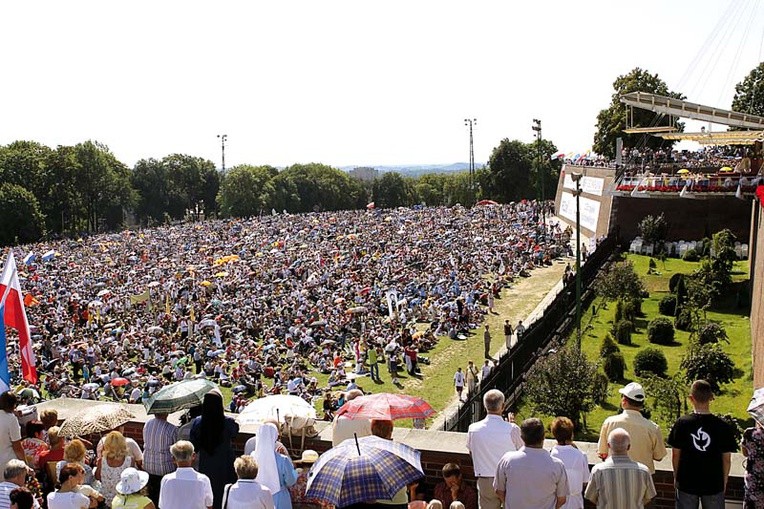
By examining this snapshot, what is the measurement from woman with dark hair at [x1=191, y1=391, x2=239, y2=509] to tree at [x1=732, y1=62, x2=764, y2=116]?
51.2 meters

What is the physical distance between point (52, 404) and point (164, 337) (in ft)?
56.2

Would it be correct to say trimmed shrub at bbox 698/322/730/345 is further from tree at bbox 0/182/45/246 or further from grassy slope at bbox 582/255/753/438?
tree at bbox 0/182/45/246

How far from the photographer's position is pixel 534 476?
451 cm

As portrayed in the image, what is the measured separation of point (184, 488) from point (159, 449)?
1200mm

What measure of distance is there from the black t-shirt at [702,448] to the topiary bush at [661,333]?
16.5 m

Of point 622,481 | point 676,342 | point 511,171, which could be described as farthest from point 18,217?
point 622,481

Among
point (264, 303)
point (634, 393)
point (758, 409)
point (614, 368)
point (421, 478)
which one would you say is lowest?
point (264, 303)

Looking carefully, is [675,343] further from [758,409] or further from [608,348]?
[758,409]

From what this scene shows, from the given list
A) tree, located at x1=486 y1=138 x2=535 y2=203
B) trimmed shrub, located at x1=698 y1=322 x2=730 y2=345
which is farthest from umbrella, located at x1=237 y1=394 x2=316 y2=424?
tree, located at x1=486 y1=138 x2=535 y2=203

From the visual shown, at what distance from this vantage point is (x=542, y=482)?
4512mm

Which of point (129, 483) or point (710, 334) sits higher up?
point (129, 483)

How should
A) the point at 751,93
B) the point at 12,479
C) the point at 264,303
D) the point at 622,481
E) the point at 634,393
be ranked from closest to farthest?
the point at 622,481, the point at 12,479, the point at 634,393, the point at 264,303, the point at 751,93

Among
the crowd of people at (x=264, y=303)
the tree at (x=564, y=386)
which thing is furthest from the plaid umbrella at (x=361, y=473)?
the tree at (x=564, y=386)

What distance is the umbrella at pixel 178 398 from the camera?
5.97 metres
